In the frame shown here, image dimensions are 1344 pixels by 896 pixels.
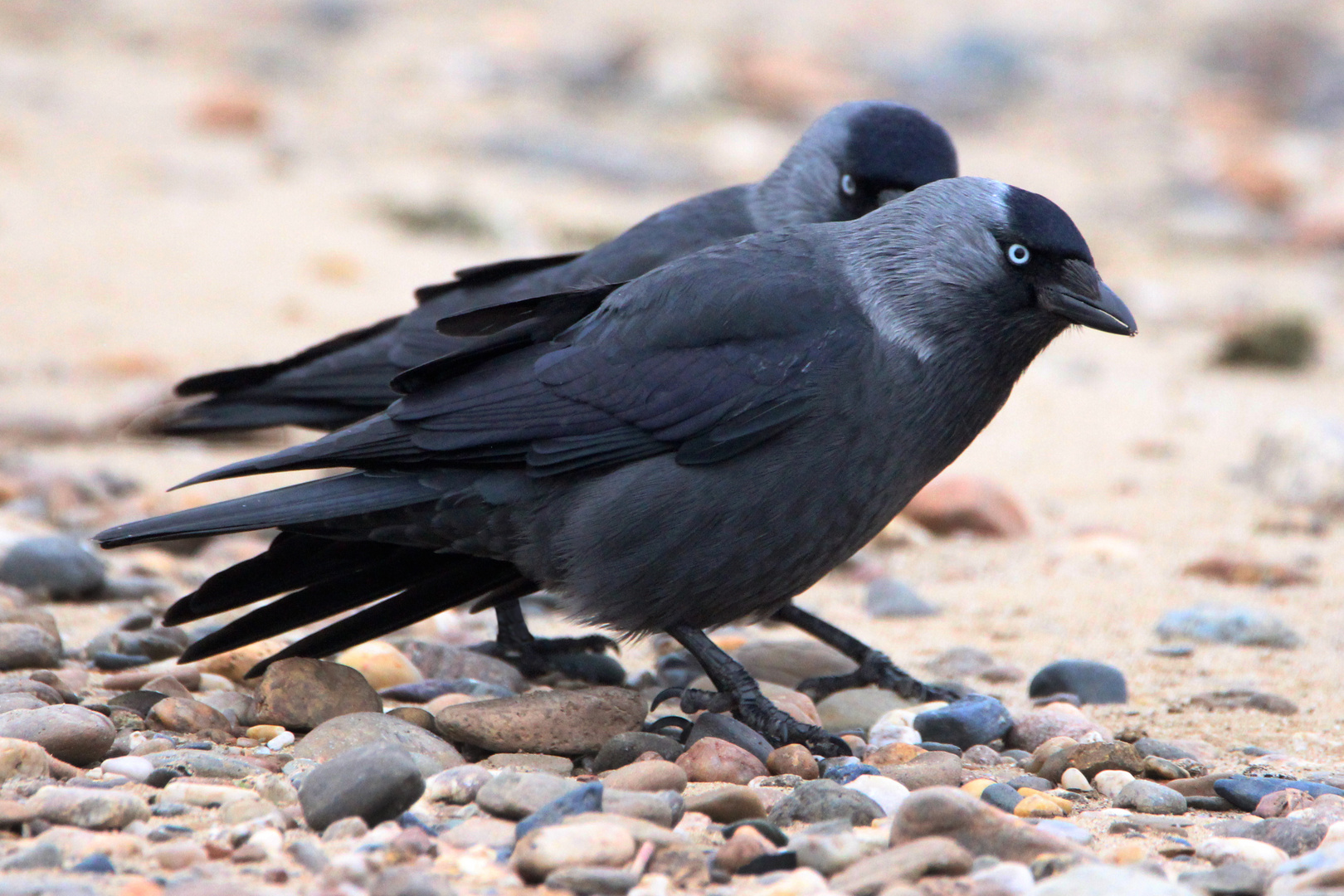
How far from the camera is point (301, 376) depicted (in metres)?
4.85

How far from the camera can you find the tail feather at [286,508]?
141 inches

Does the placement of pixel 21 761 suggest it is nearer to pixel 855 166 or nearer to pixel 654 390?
pixel 654 390

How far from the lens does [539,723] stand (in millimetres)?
3520

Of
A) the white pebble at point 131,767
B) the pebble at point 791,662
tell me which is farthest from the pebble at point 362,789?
A: the pebble at point 791,662

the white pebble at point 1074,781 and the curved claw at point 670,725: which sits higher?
the curved claw at point 670,725

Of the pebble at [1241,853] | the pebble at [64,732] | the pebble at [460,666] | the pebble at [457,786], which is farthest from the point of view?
the pebble at [460,666]

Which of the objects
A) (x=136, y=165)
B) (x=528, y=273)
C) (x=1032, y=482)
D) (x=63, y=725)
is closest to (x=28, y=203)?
(x=136, y=165)

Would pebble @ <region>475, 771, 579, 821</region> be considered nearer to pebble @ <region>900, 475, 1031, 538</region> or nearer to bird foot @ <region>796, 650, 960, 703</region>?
bird foot @ <region>796, 650, 960, 703</region>

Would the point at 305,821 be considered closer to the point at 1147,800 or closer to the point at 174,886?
the point at 174,886

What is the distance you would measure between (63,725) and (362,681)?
78 cm

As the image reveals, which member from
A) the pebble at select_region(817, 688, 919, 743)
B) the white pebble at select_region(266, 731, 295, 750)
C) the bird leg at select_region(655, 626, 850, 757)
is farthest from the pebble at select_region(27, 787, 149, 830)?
the pebble at select_region(817, 688, 919, 743)

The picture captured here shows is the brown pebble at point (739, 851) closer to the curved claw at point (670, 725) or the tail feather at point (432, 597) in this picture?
the curved claw at point (670, 725)

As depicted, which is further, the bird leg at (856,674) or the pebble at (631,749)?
the bird leg at (856,674)

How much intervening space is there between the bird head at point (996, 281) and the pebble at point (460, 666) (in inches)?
58.2
